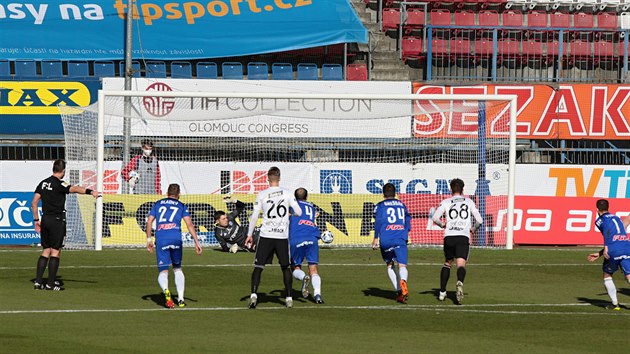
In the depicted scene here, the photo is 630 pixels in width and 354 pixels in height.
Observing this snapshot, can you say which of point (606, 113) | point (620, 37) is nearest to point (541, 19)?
point (620, 37)

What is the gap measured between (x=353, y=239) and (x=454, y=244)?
10.1 meters

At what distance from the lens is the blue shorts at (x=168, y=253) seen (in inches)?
608

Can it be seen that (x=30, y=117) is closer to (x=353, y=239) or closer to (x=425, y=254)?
(x=353, y=239)

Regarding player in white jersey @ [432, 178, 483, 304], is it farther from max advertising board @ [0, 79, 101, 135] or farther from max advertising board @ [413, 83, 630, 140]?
max advertising board @ [0, 79, 101, 135]

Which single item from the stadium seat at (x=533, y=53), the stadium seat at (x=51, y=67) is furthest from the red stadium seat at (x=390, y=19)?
the stadium seat at (x=51, y=67)

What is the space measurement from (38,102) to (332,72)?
923cm

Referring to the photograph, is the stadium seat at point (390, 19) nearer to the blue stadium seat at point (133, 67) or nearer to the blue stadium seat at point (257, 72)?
the blue stadium seat at point (257, 72)

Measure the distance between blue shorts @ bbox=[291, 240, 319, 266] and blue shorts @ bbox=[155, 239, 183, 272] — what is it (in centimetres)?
182

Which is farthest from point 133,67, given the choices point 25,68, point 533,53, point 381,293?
point 381,293

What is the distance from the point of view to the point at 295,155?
28016mm

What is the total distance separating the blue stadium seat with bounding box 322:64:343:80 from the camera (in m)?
34.6

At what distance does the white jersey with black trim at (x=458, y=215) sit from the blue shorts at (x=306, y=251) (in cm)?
191

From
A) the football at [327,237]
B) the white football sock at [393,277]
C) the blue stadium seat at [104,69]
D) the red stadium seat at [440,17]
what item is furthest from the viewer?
the red stadium seat at [440,17]

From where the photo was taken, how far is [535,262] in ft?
75.4
